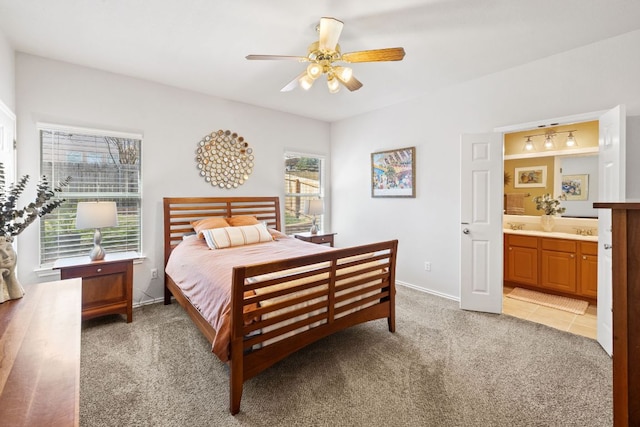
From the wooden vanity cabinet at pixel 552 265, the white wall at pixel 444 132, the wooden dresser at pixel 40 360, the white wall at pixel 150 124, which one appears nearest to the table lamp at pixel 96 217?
the white wall at pixel 150 124

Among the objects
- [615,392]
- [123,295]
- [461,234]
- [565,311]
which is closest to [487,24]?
[461,234]

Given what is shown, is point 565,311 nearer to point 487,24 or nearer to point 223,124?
point 487,24

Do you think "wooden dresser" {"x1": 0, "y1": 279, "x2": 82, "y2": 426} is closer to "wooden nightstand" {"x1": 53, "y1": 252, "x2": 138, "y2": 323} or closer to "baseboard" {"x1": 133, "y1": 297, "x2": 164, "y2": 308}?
"wooden nightstand" {"x1": 53, "y1": 252, "x2": 138, "y2": 323}

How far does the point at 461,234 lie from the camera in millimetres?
3439

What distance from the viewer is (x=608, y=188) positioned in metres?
2.47

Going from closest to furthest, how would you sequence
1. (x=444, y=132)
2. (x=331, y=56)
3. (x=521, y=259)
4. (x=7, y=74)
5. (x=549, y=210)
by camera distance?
(x=331, y=56), (x=7, y=74), (x=444, y=132), (x=521, y=259), (x=549, y=210)

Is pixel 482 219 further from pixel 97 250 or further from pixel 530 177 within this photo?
pixel 97 250

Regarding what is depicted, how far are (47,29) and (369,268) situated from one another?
3.40 m

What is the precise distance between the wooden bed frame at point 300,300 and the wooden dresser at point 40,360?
0.81m

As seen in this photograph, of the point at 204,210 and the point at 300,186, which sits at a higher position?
the point at 300,186

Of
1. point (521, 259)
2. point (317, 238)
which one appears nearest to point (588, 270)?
point (521, 259)

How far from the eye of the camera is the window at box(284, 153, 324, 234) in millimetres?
4938

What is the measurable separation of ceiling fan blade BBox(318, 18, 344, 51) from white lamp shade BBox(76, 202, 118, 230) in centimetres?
258

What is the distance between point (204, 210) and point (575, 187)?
206 inches
